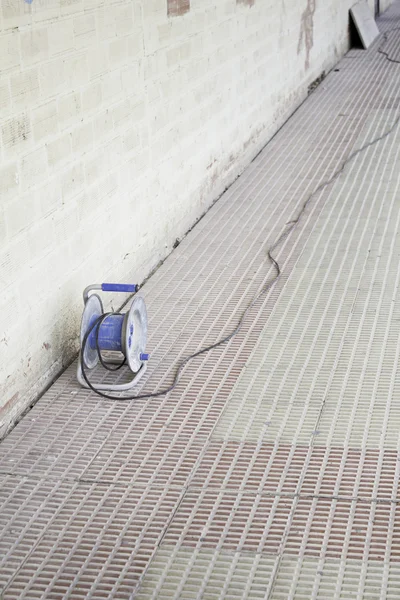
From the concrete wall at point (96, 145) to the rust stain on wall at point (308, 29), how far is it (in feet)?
7.94

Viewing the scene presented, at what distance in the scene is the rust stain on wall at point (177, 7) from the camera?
5730 millimetres

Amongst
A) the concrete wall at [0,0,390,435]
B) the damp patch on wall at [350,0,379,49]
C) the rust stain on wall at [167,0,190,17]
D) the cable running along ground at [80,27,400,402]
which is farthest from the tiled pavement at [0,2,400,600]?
the damp patch on wall at [350,0,379,49]

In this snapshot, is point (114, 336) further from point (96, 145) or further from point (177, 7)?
point (177, 7)

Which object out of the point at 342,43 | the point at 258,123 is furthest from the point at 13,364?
the point at 342,43

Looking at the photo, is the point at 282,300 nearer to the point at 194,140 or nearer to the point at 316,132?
the point at 194,140

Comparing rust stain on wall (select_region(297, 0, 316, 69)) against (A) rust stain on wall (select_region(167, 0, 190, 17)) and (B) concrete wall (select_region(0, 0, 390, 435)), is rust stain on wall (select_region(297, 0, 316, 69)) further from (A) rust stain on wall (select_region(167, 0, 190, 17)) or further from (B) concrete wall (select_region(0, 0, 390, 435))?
(A) rust stain on wall (select_region(167, 0, 190, 17))

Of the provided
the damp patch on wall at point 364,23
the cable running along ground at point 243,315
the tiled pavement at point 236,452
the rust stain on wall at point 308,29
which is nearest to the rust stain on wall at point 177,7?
the tiled pavement at point 236,452

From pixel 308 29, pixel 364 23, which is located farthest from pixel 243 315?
pixel 364 23

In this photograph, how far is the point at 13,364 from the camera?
13.0ft

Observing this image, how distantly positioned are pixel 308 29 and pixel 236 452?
7729 millimetres

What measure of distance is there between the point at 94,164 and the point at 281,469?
2.10 m

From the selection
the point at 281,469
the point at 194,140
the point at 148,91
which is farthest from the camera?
the point at 194,140

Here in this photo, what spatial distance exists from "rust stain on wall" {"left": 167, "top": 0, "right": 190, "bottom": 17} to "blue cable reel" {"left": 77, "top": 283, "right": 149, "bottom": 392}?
Result: 242cm

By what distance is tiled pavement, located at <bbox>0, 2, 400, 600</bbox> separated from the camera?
3.02m
